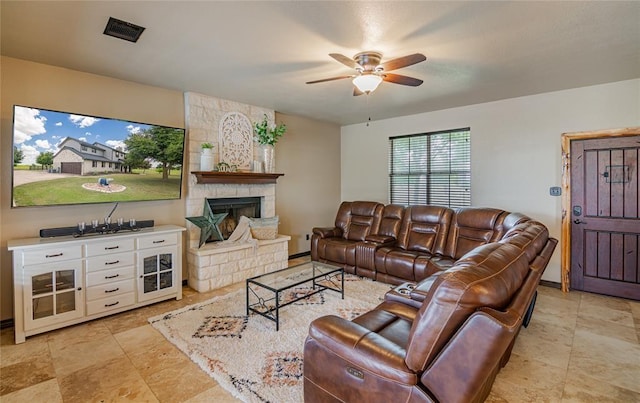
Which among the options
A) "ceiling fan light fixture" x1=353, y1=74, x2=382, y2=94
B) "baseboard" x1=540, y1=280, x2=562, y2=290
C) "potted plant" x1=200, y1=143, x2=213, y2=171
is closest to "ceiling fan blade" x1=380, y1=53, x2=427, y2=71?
"ceiling fan light fixture" x1=353, y1=74, x2=382, y2=94

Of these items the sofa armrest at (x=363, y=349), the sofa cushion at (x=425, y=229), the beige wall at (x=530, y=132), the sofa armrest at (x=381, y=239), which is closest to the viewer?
the sofa armrest at (x=363, y=349)

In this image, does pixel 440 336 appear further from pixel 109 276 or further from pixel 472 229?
pixel 109 276

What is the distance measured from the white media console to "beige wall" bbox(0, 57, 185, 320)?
0.93ft

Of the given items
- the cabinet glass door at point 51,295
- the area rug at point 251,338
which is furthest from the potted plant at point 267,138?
the cabinet glass door at point 51,295

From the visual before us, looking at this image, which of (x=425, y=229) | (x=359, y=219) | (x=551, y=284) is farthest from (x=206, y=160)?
(x=551, y=284)

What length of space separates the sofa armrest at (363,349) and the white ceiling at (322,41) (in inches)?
80.4

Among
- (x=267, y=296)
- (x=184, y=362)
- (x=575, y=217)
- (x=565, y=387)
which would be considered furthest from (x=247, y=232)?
(x=575, y=217)

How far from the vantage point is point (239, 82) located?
370 centimetres

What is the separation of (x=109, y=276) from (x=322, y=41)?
3083 mm

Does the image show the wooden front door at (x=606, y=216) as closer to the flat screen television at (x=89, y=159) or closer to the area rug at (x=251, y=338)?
the area rug at (x=251, y=338)

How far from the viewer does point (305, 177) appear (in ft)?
19.4

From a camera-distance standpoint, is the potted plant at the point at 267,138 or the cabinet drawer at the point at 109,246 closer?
the cabinet drawer at the point at 109,246

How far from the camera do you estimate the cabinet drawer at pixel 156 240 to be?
3387 millimetres

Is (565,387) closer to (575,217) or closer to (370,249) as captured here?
(370,249)
